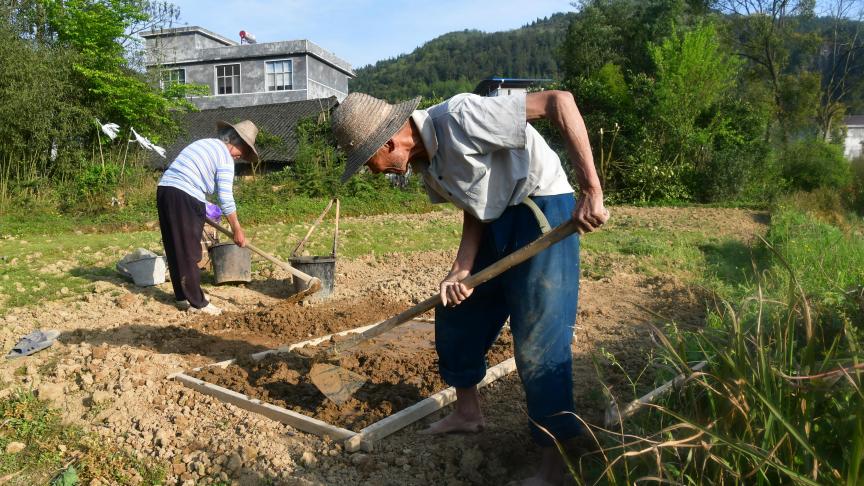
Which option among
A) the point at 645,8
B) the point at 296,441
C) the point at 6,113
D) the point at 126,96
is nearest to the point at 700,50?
the point at 645,8

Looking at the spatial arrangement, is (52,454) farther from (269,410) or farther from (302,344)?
(302,344)

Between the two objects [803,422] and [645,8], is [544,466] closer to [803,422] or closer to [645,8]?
[803,422]

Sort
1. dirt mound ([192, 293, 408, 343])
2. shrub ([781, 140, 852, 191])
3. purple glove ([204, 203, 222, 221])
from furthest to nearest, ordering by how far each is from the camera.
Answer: shrub ([781, 140, 852, 191])
purple glove ([204, 203, 222, 221])
dirt mound ([192, 293, 408, 343])

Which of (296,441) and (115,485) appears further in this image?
(296,441)

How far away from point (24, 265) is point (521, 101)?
24.4 ft

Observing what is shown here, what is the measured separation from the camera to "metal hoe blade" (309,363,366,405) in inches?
138

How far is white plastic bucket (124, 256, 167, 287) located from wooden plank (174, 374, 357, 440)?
10.5 ft

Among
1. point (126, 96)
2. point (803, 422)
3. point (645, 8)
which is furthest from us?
point (645, 8)

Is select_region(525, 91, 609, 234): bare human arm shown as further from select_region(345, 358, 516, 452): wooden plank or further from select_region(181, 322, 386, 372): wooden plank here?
select_region(181, 322, 386, 372): wooden plank

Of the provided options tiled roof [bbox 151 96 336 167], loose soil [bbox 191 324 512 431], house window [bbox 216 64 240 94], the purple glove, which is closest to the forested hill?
house window [bbox 216 64 240 94]

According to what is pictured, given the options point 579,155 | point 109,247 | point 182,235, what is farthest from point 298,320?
point 109,247

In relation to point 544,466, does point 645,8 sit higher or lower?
higher

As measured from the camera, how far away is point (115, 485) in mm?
2965

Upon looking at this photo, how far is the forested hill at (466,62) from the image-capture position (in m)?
92.0
